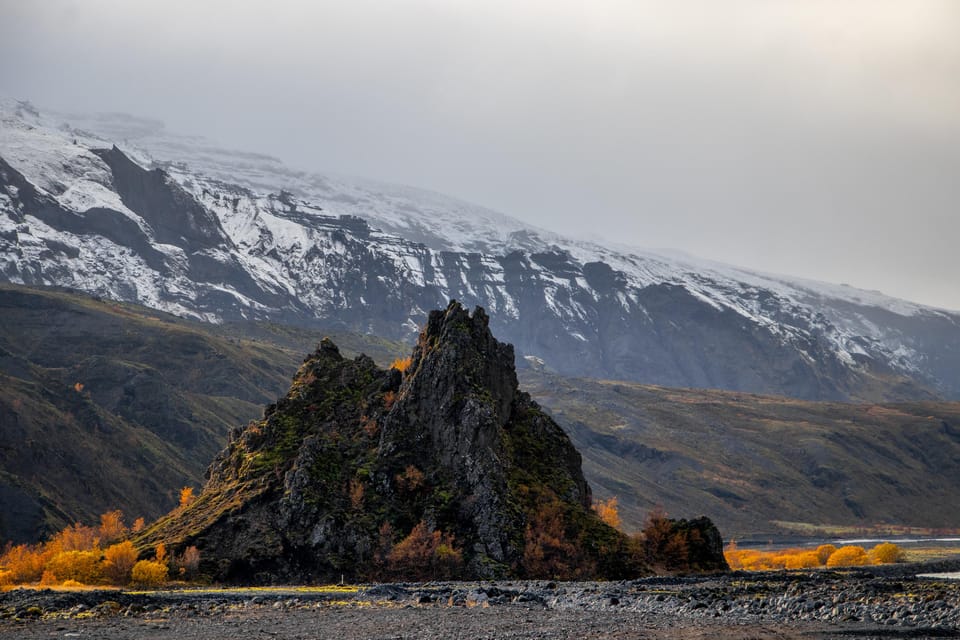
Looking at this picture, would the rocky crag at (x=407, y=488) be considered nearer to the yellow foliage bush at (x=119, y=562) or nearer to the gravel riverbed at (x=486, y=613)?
the yellow foliage bush at (x=119, y=562)

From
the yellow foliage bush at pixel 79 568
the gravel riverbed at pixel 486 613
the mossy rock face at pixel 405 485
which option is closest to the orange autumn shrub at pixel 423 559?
the mossy rock face at pixel 405 485

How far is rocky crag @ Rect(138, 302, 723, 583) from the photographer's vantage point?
117 meters

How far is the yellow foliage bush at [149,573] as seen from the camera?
105938mm

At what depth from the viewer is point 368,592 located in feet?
301

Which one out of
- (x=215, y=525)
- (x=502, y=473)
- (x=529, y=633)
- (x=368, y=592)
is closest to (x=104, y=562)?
(x=215, y=525)

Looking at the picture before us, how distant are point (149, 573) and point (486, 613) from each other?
4684cm

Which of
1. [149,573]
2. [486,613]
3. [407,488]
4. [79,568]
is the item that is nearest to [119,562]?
[79,568]

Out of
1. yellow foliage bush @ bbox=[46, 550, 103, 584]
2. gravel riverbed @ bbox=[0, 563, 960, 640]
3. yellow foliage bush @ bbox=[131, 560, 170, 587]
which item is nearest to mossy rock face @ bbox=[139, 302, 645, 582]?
yellow foliage bush @ bbox=[131, 560, 170, 587]

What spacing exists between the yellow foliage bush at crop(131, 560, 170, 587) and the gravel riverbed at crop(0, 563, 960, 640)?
1177cm

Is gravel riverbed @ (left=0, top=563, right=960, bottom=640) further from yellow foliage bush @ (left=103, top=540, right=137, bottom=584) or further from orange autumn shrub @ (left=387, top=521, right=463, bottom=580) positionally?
orange autumn shrub @ (left=387, top=521, right=463, bottom=580)

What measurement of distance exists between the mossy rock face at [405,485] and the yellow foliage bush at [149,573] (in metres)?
5.68

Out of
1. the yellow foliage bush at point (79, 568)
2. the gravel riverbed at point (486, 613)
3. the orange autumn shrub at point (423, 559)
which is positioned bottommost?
the yellow foliage bush at point (79, 568)

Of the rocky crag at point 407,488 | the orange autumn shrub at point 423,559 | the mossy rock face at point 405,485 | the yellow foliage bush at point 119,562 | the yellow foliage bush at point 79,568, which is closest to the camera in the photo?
the yellow foliage bush at point 119,562

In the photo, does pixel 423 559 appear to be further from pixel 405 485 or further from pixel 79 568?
pixel 79 568
